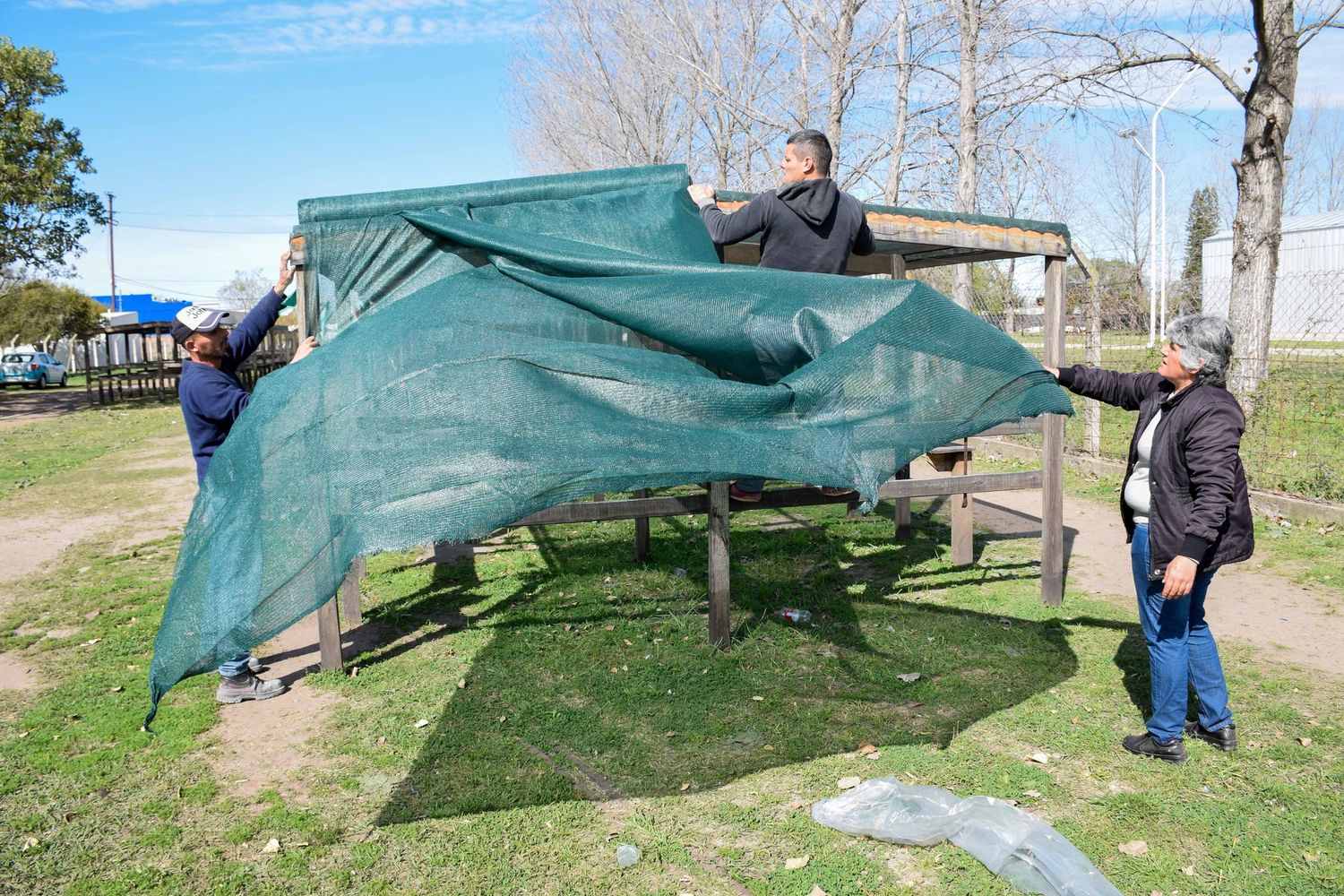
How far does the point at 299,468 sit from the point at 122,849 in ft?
6.96

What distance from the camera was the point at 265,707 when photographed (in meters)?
5.43

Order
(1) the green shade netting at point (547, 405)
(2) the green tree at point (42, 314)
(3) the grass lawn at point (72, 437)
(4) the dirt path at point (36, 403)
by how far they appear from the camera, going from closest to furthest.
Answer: (1) the green shade netting at point (547, 405), (3) the grass lawn at point (72, 437), (4) the dirt path at point (36, 403), (2) the green tree at point (42, 314)

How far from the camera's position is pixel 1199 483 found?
158 inches

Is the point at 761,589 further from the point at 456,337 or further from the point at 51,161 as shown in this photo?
the point at 51,161

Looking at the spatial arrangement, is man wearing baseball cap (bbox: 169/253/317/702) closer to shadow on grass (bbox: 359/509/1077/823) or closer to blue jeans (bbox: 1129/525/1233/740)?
shadow on grass (bbox: 359/509/1077/823)

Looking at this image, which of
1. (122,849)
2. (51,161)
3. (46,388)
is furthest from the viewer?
(46,388)

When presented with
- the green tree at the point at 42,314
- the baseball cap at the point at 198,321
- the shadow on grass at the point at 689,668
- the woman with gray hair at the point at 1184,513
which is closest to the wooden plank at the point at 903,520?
the shadow on grass at the point at 689,668

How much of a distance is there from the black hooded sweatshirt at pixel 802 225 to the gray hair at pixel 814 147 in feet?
0.22

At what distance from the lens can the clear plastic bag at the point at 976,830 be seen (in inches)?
135

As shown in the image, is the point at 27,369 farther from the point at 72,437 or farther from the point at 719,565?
the point at 719,565

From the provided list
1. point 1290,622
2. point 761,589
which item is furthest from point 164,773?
point 1290,622

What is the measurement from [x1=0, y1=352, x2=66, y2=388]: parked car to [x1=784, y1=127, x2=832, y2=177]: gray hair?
43924 millimetres

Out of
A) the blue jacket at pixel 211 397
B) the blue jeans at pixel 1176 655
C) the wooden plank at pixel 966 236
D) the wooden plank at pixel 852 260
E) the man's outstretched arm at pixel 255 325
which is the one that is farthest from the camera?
the wooden plank at pixel 852 260

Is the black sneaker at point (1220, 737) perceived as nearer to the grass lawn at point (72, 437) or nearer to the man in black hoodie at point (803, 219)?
the man in black hoodie at point (803, 219)
